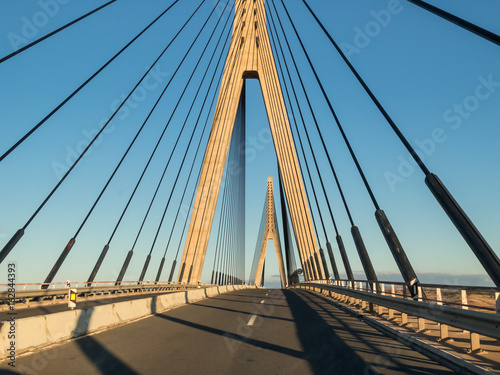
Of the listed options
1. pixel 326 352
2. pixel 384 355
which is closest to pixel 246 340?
pixel 326 352

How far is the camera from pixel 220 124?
4125 centimetres

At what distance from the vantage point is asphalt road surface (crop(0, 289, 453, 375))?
591 centimetres

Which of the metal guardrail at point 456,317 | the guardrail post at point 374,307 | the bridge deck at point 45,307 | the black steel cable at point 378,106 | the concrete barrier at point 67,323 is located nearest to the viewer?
the metal guardrail at point 456,317

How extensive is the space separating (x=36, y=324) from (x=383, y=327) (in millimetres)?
6820

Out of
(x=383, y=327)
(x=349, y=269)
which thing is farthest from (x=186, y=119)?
(x=383, y=327)

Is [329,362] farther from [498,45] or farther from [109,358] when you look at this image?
[498,45]

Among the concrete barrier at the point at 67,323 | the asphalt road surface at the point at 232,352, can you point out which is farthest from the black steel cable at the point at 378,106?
the concrete barrier at the point at 67,323

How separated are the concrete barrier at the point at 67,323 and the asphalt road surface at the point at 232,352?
28 centimetres

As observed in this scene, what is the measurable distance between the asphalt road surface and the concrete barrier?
0.28 meters

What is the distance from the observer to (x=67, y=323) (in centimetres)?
852

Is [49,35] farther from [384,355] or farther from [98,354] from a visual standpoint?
[384,355]

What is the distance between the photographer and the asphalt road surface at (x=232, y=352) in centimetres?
591

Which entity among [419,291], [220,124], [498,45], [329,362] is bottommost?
[329,362]

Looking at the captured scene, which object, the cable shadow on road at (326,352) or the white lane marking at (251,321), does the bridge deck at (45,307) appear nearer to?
the white lane marking at (251,321)
